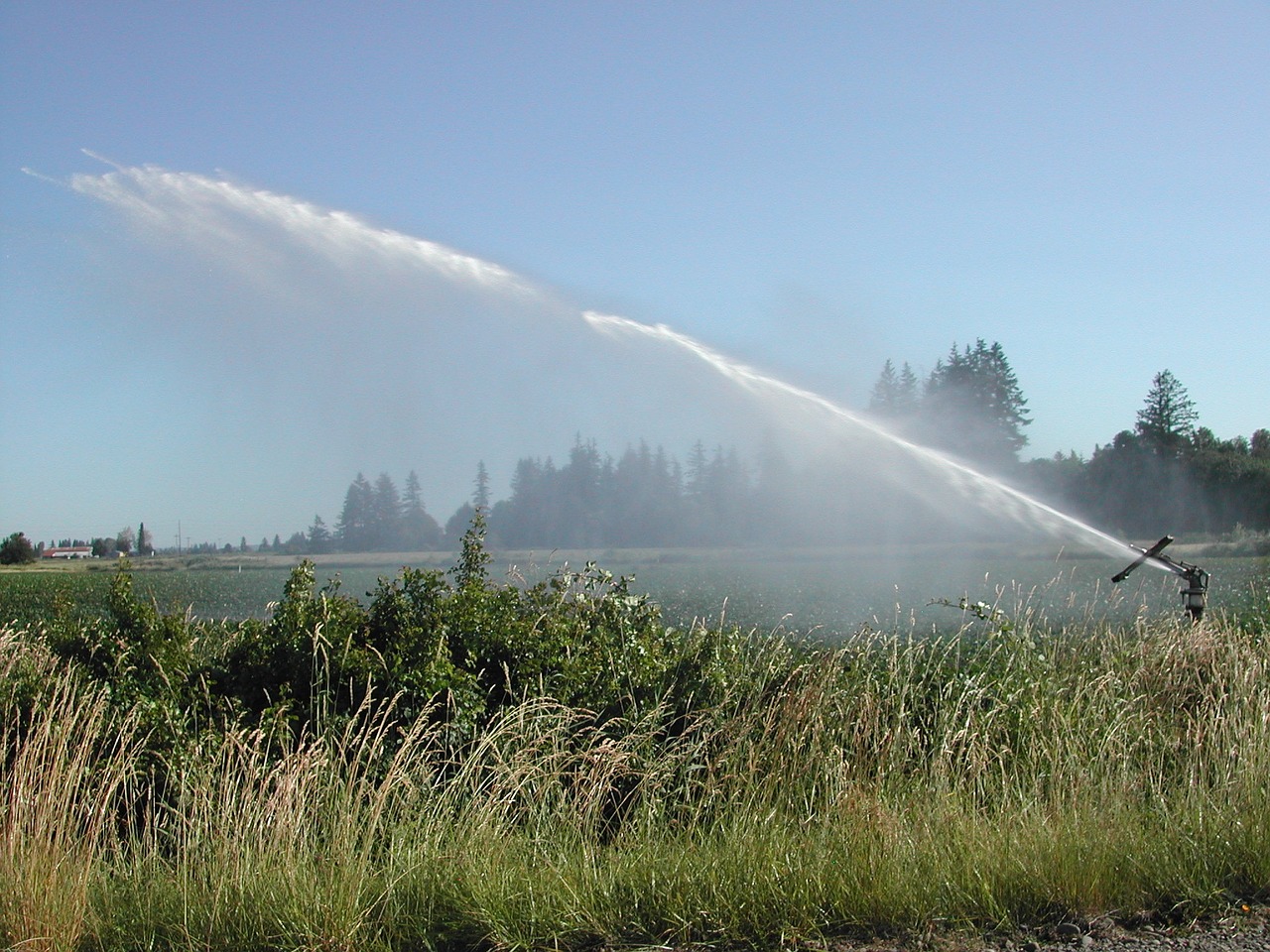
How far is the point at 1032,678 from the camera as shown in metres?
8.63

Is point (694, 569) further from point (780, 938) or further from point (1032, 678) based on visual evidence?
point (780, 938)

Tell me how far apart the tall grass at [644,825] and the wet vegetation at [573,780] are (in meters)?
0.02

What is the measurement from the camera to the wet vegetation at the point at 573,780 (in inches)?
179

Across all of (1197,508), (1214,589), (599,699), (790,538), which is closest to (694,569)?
(790,538)

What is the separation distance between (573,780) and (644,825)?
0.50 metres

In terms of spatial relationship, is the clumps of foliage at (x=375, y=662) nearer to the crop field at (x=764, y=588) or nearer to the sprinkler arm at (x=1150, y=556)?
the crop field at (x=764, y=588)

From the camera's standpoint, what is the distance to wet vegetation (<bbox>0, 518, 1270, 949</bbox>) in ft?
14.9

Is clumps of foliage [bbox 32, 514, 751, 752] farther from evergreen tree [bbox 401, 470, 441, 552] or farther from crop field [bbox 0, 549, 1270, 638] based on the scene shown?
evergreen tree [bbox 401, 470, 441, 552]

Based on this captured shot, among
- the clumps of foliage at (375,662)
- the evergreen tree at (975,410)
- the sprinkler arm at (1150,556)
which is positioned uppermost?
the evergreen tree at (975,410)

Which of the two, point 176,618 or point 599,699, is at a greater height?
point 176,618

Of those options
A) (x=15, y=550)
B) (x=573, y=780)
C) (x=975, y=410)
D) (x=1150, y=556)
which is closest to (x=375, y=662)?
(x=573, y=780)

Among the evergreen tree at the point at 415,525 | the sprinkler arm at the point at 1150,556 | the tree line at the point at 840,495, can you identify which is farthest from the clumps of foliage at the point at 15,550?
the sprinkler arm at the point at 1150,556

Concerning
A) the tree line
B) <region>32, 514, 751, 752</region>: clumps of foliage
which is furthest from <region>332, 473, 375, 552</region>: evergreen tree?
<region>32, 514, 751, 752</region>: clumps of foliage

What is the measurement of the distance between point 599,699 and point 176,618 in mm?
3152
